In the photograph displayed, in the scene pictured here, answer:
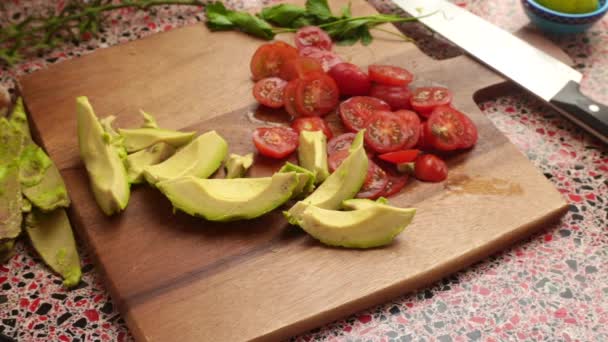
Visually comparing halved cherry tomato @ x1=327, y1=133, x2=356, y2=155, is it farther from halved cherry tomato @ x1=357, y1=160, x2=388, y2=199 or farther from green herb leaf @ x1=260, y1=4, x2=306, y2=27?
green herb leaf @ x1=260, y1=4, x2=306, y2=27

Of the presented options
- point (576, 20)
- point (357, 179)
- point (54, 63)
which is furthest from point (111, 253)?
point (576, 20)

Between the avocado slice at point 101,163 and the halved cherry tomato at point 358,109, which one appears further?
the halved cherry tomato at point 358,109

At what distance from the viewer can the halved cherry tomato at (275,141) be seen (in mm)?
1687

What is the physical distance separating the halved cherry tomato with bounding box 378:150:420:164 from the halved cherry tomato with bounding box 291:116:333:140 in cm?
18

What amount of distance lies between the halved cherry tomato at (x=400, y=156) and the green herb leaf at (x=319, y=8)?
653 millimetres

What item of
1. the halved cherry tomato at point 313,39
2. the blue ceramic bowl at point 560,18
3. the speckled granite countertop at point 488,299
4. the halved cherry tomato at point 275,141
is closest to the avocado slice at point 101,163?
the speckled granite countertop at point 488,299

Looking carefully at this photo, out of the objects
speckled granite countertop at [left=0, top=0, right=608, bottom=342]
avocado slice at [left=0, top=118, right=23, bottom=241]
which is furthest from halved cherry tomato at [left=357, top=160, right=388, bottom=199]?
avocado slice at [left=0, top=118, right=23, bottom=241]

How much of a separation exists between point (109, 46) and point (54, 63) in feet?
0.60

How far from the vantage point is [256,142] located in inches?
66.7

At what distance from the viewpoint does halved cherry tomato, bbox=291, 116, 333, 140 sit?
174cm

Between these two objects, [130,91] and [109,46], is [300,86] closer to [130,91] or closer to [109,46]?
[130,91]

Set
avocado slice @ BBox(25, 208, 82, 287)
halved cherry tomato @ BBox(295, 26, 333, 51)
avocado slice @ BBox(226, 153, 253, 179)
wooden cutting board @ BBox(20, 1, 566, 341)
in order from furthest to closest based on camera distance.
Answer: halved cherry tomato @ BBox(295, 26, 333, 51), avocado slice @ BBox(226, 153, 253, 179), avocado slice @ BBox(25, 208, 82, 287), wooden cutting board @ BBox(20, 1, 566, 341)

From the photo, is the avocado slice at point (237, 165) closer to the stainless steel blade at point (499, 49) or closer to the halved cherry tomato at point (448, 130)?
the halved cherry tomato at point (448, 130)

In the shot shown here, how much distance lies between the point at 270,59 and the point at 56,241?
807 millimetres
